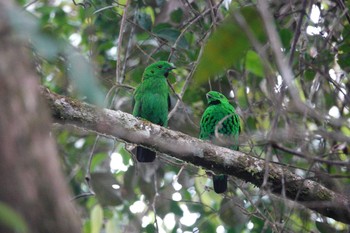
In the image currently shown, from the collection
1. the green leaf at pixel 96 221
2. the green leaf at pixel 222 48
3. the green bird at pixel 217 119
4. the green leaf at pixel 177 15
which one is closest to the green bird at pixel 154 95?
the green bird at pixel 217 119

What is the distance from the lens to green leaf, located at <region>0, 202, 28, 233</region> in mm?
1646

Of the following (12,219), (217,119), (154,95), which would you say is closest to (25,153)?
(12,219)

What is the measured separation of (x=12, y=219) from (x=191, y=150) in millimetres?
3119

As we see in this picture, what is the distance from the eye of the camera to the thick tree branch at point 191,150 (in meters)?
4.54

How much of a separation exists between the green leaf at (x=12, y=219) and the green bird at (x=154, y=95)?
14.7 ft

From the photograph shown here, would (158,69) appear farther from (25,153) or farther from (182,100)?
(25,153)

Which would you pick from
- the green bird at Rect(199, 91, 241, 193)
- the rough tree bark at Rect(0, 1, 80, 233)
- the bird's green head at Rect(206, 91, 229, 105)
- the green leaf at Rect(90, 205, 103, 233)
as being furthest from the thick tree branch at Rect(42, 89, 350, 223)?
the rough tree bark at Rect(0, 1, 80, 233)

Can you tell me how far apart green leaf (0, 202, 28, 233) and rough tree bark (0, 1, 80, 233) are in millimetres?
14

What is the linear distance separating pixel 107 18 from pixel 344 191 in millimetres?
2891

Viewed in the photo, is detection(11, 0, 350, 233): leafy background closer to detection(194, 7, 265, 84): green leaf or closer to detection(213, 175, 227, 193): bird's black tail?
detection(213, 175, 227, 193): bird's black tail

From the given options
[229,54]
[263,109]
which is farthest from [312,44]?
[229,54]

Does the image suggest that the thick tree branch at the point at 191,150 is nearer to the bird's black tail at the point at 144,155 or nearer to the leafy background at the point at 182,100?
the leafy background at the point at 182,100

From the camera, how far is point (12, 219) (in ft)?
5.41

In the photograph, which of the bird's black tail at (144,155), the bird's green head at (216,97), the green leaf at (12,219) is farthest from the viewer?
the bird's green head at (216,97)
